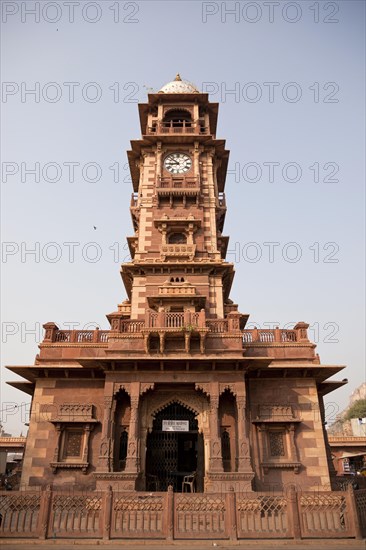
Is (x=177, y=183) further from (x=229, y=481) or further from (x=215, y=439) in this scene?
(x=229, y=481)

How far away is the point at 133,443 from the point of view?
16.3m

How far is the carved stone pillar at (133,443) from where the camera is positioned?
52.1 ft

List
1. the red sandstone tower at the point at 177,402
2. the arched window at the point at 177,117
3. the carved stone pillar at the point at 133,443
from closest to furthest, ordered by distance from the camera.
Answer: the carved stone pillar at the point at 133,443, the red sandstone tower at the point at 177,402, the arched window at the point at 177,117

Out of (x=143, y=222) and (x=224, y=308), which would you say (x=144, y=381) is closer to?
(x=224, y=308)

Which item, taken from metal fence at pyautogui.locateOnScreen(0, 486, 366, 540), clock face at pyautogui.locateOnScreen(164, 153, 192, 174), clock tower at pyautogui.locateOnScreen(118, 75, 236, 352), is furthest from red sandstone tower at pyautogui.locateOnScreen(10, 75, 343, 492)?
clock face at pyautogui.locateOnScreen(164, 153, 192, 174)

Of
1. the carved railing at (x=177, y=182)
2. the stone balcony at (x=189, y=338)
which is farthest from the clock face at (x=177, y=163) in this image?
the stone balcony at (x=189, y=338)

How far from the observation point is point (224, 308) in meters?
22.7

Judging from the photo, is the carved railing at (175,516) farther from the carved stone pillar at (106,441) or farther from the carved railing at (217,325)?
the carved railing at (217,325)

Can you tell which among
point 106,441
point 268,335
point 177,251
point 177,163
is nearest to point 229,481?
point 106,441

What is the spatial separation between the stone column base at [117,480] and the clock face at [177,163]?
17.0 m

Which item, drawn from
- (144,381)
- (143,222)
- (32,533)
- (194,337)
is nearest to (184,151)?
(143,222)

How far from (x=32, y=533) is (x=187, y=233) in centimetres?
1612

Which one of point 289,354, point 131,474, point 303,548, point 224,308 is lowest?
point 303,548

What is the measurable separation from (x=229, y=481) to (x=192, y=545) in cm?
538
